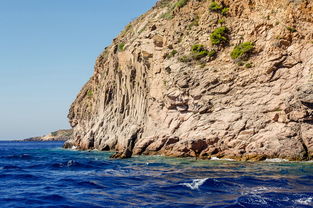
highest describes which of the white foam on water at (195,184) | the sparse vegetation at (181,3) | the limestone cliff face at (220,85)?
the sparse vegetation at (181,3)

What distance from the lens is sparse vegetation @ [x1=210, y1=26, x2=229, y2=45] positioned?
41344mm

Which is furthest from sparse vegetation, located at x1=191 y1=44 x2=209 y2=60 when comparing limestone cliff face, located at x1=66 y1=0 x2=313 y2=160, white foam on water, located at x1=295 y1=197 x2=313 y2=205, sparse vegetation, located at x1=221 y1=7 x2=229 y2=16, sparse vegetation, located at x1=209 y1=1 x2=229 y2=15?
white foam on water, located at x1=295 y1=197 x2=313 y2=205

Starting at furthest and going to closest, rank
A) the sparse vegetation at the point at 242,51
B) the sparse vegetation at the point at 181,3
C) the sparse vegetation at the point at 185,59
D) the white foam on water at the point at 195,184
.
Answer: the sparse vegetation at the point at 181,3, the sparse vegetation at the point at 185,59, the sparse vegetation at the point at 242,51, the white foam on water at the point at 195,184

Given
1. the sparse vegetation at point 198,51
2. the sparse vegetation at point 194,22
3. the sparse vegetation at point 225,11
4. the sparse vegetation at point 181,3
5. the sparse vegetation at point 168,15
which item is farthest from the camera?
the sparse vegetation at point 168,15

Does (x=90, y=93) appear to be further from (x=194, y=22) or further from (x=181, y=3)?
(x=194, y=22)

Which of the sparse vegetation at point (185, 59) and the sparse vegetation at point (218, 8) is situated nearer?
→ the sparse vegetation at point (185, 59)

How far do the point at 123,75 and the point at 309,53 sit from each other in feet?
107

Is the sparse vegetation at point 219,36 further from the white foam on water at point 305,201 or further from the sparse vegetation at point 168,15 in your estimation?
the white foam on water at point 305,201

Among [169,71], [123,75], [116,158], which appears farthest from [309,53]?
[123,75]

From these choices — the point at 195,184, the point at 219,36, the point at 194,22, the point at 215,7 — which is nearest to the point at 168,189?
the point at 195,184

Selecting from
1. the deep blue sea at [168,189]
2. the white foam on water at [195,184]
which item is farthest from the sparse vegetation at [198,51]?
the white foam on water at [195,184]

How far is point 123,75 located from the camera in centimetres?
5878

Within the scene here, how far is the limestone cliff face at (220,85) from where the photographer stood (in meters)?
32.3

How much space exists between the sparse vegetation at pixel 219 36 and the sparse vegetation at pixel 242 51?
88.6 inches
